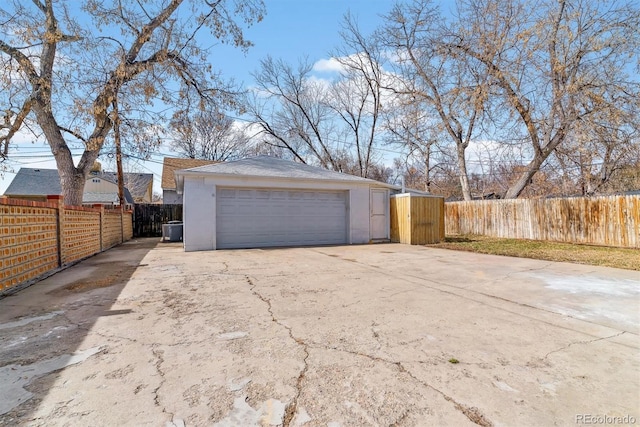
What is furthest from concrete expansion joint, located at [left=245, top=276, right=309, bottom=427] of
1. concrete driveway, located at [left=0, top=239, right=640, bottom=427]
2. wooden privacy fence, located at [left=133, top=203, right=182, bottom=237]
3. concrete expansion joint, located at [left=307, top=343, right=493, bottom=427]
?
wooden privacy fence, located at [left=133, top=203, right=182, bottom=237]

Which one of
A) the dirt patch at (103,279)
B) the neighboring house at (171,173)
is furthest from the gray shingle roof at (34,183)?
the dirt patch at (103,279)

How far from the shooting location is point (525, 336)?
292 centimetres

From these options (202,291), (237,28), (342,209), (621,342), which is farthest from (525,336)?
(237,28)

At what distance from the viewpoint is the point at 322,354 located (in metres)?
2.54

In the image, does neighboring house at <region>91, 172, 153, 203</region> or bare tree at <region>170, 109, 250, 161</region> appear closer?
bare tree at <region>170, 109, 250, 161</region>

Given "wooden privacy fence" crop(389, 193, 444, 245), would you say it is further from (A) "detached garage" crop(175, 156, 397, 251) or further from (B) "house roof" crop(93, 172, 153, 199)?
(B) "house roof" crop(93, 172, 153, 199)

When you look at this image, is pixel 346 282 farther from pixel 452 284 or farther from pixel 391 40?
pixel 391 40

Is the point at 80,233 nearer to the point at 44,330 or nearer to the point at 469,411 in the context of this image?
the point at 44,330

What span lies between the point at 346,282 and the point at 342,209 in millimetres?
6803

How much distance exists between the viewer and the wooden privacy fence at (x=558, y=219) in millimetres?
9922

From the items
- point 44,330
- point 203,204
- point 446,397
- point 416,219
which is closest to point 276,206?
point 203,204

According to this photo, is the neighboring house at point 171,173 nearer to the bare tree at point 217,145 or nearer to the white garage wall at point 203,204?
the bare tree at point 217,145

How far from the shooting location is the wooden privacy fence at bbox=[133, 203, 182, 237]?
16875mm

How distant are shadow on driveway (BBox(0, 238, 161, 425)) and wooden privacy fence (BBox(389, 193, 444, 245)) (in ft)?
28.9
